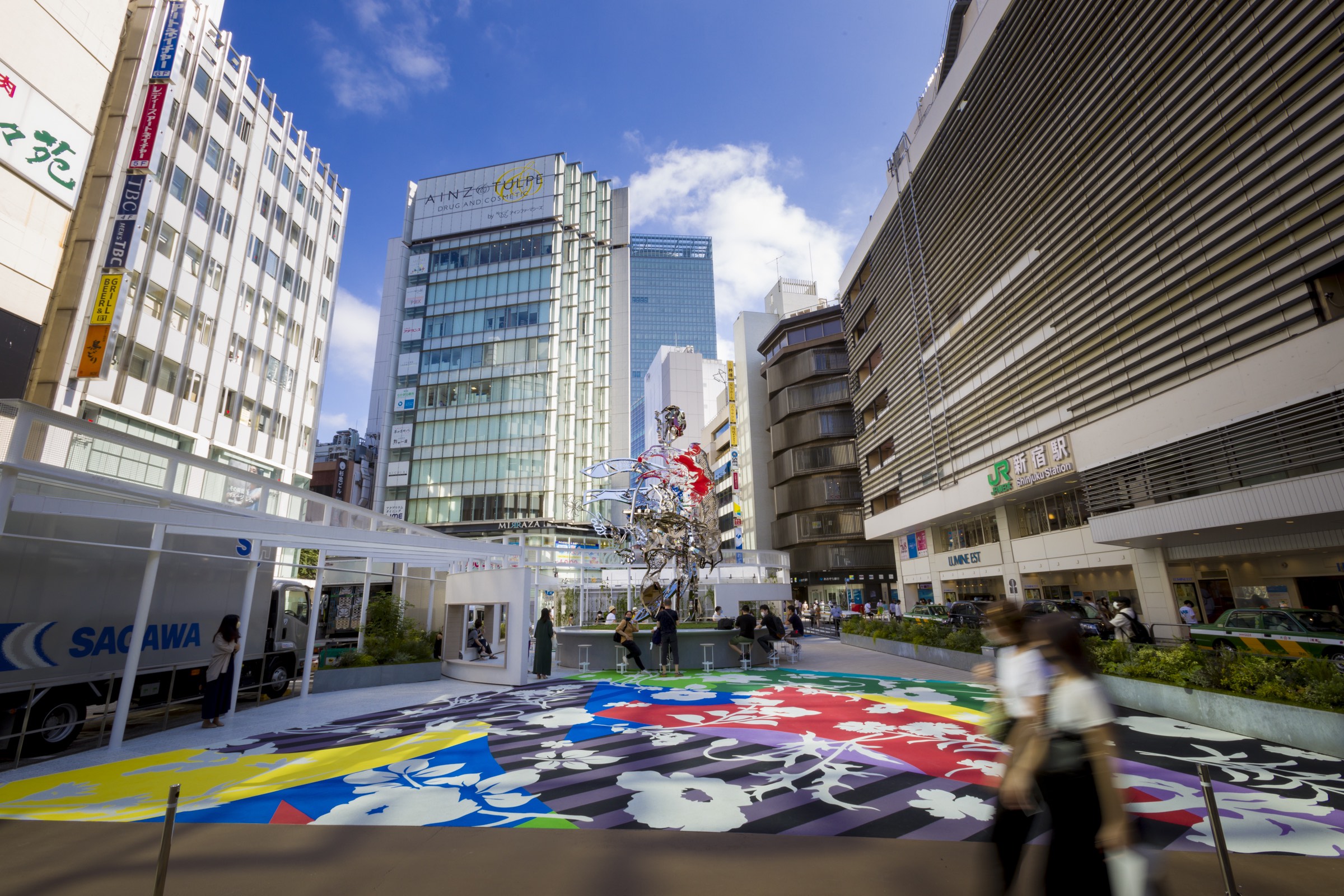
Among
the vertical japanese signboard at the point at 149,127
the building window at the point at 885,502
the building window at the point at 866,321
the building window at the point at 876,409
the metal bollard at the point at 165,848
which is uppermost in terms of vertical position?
the vertical japanese signboard at the point at 149,127

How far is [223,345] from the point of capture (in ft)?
89.0

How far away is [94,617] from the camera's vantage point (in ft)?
26.8

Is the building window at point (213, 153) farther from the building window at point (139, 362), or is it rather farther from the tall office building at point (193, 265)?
the building window at point (139, 362)

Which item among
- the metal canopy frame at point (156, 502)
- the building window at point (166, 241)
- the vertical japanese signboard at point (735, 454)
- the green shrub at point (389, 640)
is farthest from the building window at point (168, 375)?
the vertical japanese signboard at point (735, 454)

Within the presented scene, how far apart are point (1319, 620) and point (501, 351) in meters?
46.9

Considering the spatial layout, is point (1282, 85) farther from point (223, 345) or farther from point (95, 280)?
point (223, 345)

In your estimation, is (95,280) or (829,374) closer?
(95,280)

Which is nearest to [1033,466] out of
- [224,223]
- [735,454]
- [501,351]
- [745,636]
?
[745,636]

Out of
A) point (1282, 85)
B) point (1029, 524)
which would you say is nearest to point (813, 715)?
point (1282, 85)

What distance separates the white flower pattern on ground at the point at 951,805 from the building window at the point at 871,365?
2888cm

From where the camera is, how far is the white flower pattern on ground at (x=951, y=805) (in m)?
4.59

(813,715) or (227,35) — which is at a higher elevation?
(227,35)

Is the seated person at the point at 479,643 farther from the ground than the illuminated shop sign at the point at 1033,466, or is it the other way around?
the illuminated shop sign at the point at 1033,466

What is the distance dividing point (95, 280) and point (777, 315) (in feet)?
159
